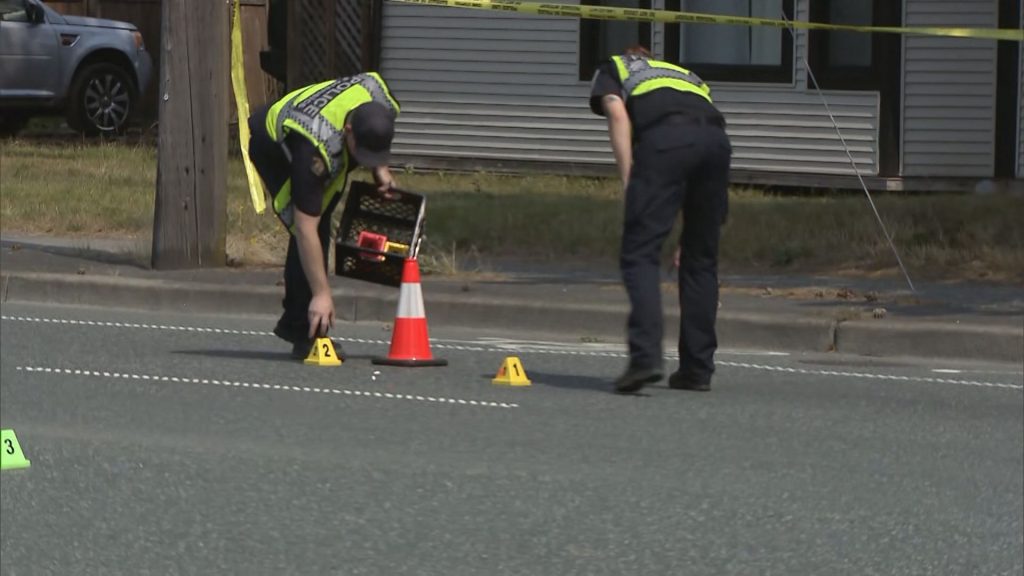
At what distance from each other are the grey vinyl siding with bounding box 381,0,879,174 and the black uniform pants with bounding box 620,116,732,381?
9.38 meters

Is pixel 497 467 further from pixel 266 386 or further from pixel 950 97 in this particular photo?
pixel 950 97

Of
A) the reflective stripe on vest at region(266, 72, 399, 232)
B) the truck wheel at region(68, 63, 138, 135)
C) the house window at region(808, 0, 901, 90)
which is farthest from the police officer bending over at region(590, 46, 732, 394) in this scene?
the truck wheel at region(68, 63, 138, 135)

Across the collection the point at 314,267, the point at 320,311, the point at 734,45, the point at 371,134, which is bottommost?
the point at 320,311

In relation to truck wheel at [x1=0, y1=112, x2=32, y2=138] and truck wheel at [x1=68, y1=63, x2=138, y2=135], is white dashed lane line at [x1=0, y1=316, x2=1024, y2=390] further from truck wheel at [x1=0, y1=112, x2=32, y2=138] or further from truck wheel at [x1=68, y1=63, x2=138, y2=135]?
truck wheel at [x1=0, y1=112, x2=32, y2=138]

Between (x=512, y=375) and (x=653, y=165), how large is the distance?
4.58ft

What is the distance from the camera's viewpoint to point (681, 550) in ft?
21.7

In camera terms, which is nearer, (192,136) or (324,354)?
(324,354)

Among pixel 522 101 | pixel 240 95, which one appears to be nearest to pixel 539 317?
pixel 240 95

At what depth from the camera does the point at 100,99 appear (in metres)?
22.4

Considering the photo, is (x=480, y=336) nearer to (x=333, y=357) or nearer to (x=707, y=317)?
(x=333, y=357)

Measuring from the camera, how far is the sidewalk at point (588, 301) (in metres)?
10.6

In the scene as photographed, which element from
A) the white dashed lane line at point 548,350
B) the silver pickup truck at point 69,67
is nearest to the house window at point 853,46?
the white dashed lane line at point 548,350

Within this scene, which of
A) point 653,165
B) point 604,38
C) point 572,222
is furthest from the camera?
point 604,38

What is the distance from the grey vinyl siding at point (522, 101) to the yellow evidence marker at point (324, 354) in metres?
8.92
